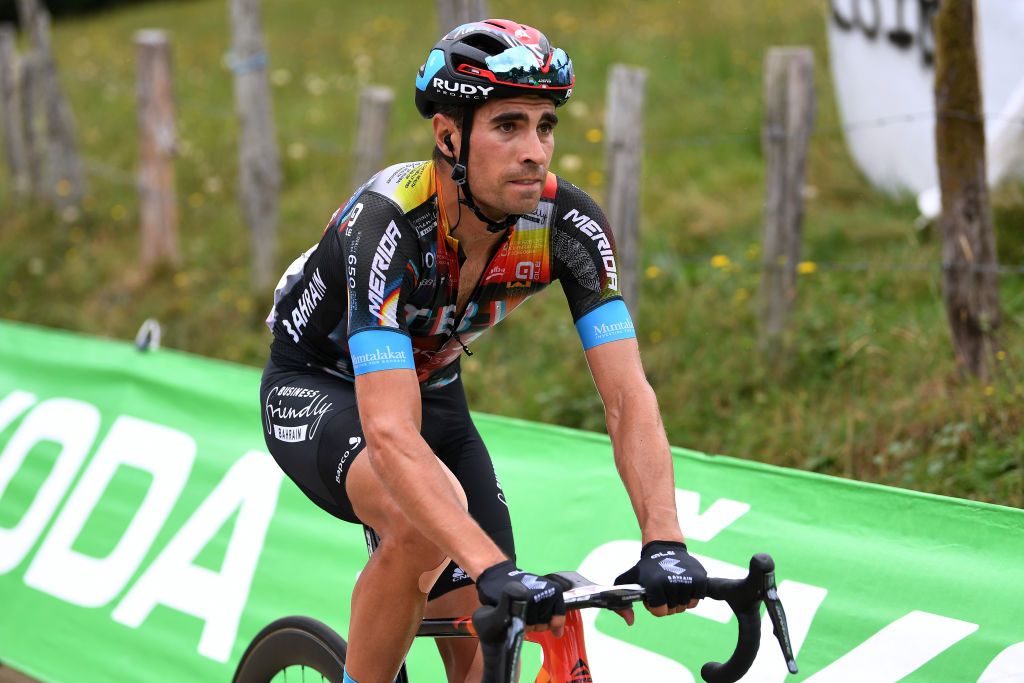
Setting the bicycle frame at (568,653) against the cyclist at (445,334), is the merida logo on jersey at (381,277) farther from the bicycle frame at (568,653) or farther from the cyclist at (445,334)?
the bicycle frame at (568,653)

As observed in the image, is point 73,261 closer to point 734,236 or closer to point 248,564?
point 734,236

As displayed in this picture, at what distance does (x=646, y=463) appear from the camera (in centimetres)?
278

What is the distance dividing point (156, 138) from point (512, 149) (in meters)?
8.26

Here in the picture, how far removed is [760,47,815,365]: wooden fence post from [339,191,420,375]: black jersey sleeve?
13.0ft

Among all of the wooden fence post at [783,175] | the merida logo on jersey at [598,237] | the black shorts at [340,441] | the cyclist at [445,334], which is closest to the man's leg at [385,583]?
the cyclist at [445,334]

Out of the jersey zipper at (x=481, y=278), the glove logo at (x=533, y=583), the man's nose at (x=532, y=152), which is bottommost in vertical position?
the glove logo at (x=533, y=583)

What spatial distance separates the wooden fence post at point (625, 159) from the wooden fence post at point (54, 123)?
6.94 meters

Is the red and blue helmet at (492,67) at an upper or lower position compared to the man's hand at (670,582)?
upper

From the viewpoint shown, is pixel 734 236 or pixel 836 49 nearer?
pixel 734 236

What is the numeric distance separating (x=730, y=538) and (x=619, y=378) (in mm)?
1062

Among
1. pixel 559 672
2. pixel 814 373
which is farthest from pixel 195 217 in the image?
pixel 559 672

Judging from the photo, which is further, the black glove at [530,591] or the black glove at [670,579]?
the black glove at [670,579]

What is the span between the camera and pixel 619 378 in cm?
296

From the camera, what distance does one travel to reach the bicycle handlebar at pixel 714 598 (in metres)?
2.17
